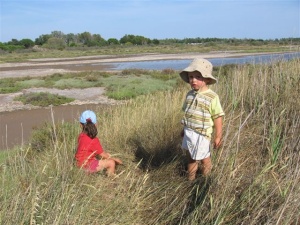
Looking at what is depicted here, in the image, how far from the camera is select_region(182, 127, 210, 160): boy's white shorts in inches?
130

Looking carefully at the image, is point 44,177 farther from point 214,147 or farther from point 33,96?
point 33,96

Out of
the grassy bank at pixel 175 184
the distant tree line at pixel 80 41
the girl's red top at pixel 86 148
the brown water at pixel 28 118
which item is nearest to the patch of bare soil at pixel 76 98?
the brown water at pixel 28 118

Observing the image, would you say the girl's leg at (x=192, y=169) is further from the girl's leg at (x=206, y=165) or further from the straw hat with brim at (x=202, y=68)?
the straw hat with brim at (x=202, y=68)

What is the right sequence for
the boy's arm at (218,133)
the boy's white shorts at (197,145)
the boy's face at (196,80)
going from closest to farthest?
the boy's arm at (218,133) → the boy's white shorts at (197,145) → the boy's face at (196,80)

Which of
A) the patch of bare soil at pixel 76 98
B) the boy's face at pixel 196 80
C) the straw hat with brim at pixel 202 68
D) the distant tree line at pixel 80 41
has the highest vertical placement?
the straw hat with brim at pixel 202 68

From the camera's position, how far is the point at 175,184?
336 centimetres

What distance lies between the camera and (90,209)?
8.53 ft

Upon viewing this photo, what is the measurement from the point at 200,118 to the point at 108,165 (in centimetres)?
118

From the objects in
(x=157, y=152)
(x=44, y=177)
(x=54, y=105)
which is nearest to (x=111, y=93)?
(x=54, y=105)

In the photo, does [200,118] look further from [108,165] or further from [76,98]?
[76,98]

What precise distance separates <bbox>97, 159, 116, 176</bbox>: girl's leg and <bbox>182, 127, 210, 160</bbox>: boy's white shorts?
0.94m

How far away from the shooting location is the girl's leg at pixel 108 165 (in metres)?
3.77

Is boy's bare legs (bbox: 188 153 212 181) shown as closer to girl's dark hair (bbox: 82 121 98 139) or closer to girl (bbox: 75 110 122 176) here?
girl (bbox: 75 110 122 176)

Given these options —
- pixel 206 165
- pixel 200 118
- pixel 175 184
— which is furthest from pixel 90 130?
pixel 206 165
